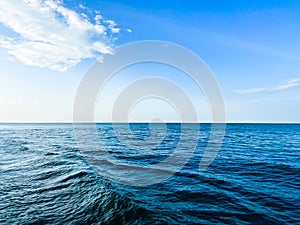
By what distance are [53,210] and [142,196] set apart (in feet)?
11.6

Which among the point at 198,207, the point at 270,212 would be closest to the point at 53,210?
the point at 198,207

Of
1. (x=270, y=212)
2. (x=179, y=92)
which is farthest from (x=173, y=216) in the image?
(x=179, y=92)

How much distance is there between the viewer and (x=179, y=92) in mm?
15891

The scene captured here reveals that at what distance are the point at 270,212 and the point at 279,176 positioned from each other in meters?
6.08

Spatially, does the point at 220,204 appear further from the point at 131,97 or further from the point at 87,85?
the point at 131,97

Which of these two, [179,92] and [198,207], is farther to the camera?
[179,92]

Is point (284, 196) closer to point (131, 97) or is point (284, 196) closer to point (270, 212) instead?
point (270, 212)

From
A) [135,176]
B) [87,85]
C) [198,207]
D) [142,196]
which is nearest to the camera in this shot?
[198,207]

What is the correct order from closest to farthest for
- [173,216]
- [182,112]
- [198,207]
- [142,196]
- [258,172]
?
[173,216]
[198,207]
[142,196]
[258,172]
[182,112]

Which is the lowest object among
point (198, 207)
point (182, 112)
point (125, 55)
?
point (198, 207)

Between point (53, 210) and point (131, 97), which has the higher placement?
point (131, 97)

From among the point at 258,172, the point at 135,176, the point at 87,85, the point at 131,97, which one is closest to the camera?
the point at 87,85

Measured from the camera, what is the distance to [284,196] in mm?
9492

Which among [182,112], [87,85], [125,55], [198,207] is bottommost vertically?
[198,207]
